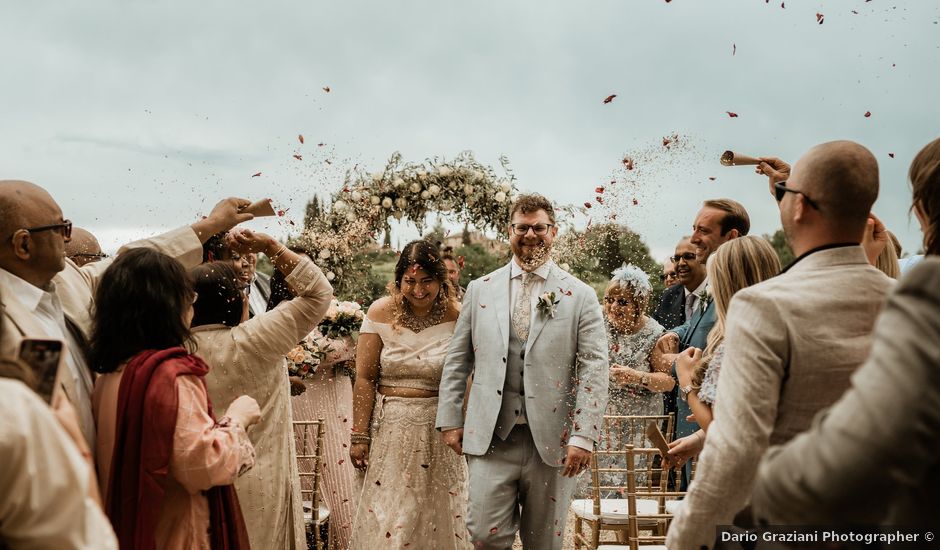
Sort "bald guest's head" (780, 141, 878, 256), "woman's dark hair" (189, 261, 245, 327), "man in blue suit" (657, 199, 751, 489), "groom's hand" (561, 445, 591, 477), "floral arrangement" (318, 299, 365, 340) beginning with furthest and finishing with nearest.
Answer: "floral arrangement" (318, 299, 365, 340), "man in blue suit" (657, 199, 751, 489), "groom's hand" (561, 445, 591, 477), "woman's dark hair" (189, 261, 245, 327), "bald guest's head" (780, 141, 878, 256)

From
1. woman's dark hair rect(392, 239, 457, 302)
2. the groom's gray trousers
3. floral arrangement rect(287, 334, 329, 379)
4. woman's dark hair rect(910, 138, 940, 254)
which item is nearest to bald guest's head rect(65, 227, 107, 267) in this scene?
floral arrangement rect(287, 334, 329, 379)

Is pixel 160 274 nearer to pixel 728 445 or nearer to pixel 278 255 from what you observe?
pixel 278 255

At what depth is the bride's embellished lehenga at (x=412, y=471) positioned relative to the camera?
500 centimetres

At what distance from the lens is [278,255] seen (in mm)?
3855

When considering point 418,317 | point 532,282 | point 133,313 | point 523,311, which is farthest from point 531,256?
point 133,313

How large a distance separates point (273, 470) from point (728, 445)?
273 cm

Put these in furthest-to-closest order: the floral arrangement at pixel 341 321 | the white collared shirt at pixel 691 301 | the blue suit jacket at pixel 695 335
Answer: the floral arrangement at pixel 341 321, the white collared shirt at pixel 691 301, the blue suit jacket at pixel 695 335

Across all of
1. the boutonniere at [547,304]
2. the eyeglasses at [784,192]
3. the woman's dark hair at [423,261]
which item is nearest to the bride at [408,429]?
the woman's dark hair at [423,261]

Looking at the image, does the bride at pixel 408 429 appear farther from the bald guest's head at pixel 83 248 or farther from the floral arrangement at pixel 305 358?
the bald guest's head at pixel 83 248

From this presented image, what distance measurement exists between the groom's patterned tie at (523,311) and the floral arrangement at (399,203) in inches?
63.4

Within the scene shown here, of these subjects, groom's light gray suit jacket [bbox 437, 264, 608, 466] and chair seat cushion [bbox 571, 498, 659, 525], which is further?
chair seat cushion [bbox 571, 498, 659, 525]

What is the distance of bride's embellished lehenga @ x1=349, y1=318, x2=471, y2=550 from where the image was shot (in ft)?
16.4

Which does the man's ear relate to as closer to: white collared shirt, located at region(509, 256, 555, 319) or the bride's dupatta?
the bride's dupatta

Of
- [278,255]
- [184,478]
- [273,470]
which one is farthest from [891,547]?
[273,470]
